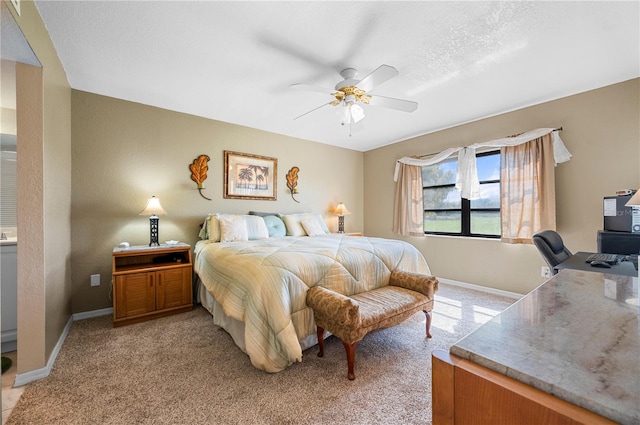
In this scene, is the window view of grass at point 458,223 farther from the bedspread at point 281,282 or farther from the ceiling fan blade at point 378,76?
the ceiling fan blade at point 378,76

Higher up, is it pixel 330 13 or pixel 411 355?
pixel 330 13

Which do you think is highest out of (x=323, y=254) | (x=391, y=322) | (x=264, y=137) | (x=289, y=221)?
(x=264, y=137)

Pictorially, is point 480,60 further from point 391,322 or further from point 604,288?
point 391,322

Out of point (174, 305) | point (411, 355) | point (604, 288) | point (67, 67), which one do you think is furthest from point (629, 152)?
point (67, 67)

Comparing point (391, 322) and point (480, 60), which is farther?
point (480, 60)

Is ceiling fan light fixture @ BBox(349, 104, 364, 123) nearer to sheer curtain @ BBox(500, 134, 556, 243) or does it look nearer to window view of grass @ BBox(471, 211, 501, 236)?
sheer curtain @ BBox(500, 134, 556, 243)

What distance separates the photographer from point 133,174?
122 inches

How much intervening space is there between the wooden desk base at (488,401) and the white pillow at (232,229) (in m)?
2.90

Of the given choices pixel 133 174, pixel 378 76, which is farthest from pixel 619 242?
pixel 133 174

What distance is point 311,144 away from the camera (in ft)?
15.4

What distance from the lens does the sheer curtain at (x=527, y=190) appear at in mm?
3029

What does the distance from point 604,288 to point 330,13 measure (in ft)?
6.72

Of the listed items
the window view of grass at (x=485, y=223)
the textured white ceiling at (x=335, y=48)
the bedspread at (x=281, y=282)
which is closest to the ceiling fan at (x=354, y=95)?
the textured white ceiling at (x=335, y=48)

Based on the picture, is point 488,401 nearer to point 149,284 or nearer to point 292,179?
point 149,284
